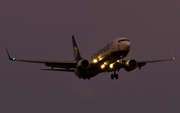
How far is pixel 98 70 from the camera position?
39969 millimetres

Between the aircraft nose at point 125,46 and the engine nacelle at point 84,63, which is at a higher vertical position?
the aircraft nose at point 125,46

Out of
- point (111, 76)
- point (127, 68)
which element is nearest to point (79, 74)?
point (111, 76)

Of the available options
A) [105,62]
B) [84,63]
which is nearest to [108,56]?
[105,62]

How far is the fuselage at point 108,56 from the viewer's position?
33.7m

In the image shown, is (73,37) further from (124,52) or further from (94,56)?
(124,52)

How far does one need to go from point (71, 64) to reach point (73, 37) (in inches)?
821

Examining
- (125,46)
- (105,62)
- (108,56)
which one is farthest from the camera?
(105,62)

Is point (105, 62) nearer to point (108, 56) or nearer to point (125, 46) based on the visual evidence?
point (108, 56)

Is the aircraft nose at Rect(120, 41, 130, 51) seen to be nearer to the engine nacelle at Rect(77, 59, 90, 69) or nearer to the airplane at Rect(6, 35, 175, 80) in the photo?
the airplane at Rect(6, 35, 175, 80)

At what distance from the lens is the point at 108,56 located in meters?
35.3

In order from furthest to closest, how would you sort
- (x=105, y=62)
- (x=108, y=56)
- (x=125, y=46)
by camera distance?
(x=105, y=62) → (x=108, y=56) → (x=125, y=46)

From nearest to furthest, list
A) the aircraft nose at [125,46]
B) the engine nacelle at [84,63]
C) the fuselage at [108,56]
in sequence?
the aircraft nose at [125,46] → the fuselage at [108,56] → the engine nacelle at [84,63]

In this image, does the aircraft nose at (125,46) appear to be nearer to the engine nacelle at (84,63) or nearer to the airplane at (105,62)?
the airplane at (105,62)

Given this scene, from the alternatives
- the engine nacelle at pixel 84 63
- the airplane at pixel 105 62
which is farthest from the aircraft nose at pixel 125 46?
the engine nacelle at pixel 84 63
